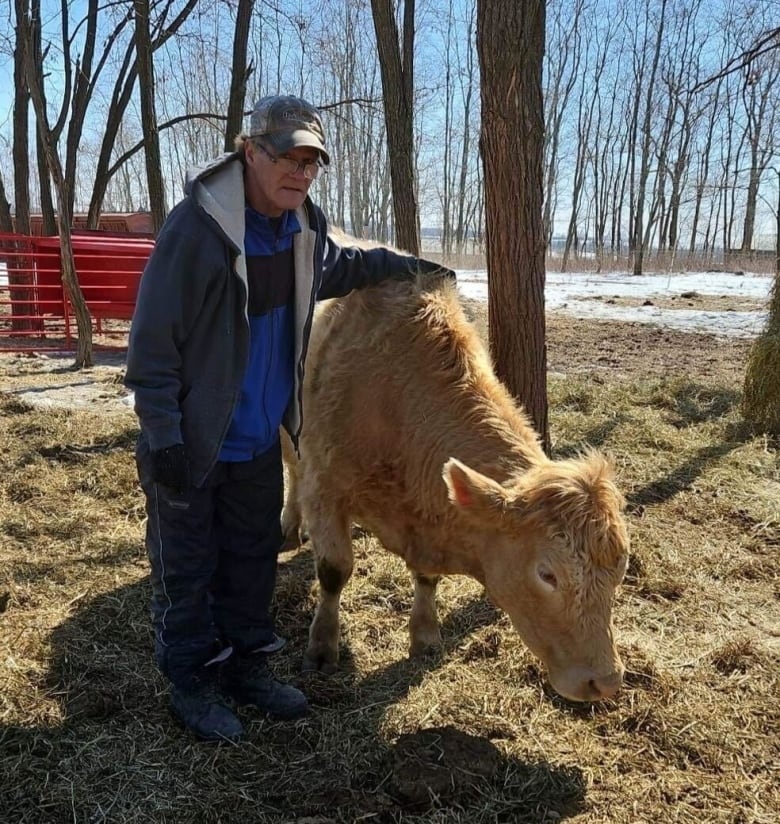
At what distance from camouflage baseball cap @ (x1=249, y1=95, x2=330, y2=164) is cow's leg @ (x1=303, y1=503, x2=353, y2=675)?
6.05 ft

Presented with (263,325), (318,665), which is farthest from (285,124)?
(318,665)

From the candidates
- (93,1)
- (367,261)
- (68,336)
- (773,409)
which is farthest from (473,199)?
(367,261)

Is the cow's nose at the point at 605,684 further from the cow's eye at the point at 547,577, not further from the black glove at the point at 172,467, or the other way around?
the black glove at the point at 172,467

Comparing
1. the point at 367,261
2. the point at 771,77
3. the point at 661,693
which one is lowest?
the point at 661,693

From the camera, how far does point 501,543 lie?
302 centimetres

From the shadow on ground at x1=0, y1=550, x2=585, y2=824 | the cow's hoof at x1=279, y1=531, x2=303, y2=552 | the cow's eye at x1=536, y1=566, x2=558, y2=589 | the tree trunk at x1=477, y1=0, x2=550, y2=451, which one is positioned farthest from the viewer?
the cow's hoof at x1=279, y1=531, x2=303, y2=552

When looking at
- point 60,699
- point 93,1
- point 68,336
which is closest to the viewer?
point 60,699

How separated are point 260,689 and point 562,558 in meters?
1.56

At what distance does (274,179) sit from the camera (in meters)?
2.83

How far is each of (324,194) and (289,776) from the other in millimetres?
48807

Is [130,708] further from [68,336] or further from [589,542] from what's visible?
[68,336]

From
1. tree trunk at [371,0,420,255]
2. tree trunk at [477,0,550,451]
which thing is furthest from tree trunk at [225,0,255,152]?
tree trunk at [477,0,550,451]

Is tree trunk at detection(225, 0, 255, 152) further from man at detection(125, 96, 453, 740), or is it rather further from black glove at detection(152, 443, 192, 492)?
black glove at detection(152, 443, 192, 492)

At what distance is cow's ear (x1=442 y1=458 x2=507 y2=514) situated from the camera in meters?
2.88
